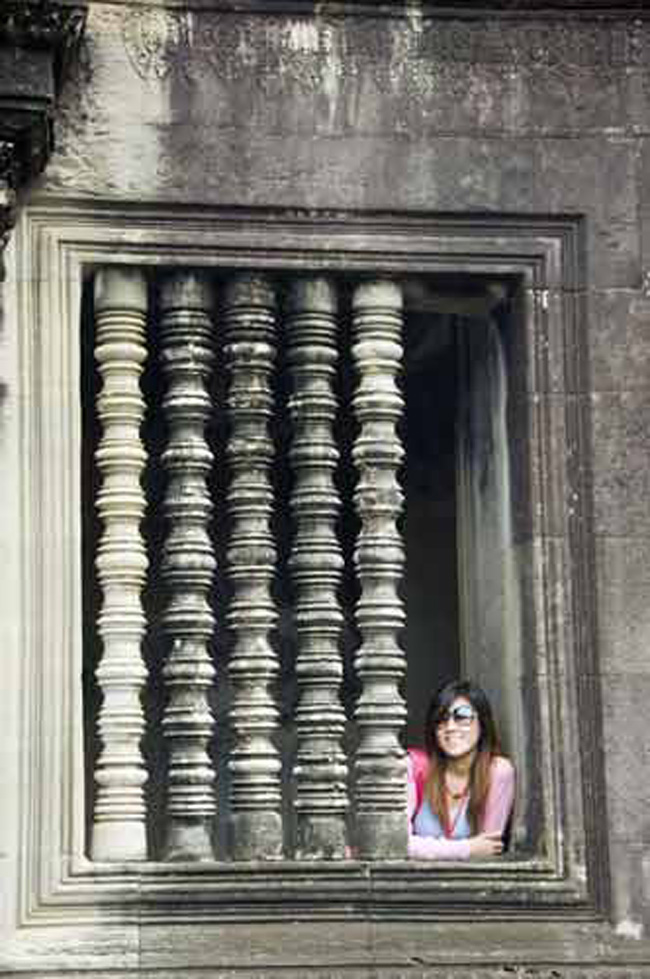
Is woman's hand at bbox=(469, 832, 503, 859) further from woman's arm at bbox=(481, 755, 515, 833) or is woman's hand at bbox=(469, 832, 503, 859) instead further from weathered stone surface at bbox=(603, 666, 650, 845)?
weathered stone surface at bbox=(603, 666, 650, 845)

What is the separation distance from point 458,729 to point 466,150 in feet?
8.16

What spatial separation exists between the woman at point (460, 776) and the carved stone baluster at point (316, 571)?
15.6 inches

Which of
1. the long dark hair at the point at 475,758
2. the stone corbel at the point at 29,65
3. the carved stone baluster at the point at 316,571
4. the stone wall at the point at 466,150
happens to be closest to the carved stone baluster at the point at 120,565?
the stone wall at the point at 466,150

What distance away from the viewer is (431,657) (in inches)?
723

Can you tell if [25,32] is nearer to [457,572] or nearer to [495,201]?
[495,201]

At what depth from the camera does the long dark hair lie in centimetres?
1683

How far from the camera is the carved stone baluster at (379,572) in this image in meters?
16.6

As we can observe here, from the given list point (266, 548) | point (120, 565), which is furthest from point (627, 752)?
point (120, 565)

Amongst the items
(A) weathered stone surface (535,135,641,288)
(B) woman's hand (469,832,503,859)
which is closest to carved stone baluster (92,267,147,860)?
(B) woman's hand (469,832,503,859)

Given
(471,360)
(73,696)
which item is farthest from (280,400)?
(73,696)

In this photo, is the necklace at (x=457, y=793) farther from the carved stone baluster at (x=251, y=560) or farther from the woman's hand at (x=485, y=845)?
the carved stone baluster at (x=251, y=560)

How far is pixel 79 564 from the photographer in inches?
645

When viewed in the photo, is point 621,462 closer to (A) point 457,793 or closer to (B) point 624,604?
(B) point 624,604

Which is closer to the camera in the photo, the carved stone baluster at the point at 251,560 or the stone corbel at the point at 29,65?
the stone corbel at the point at 29,65
